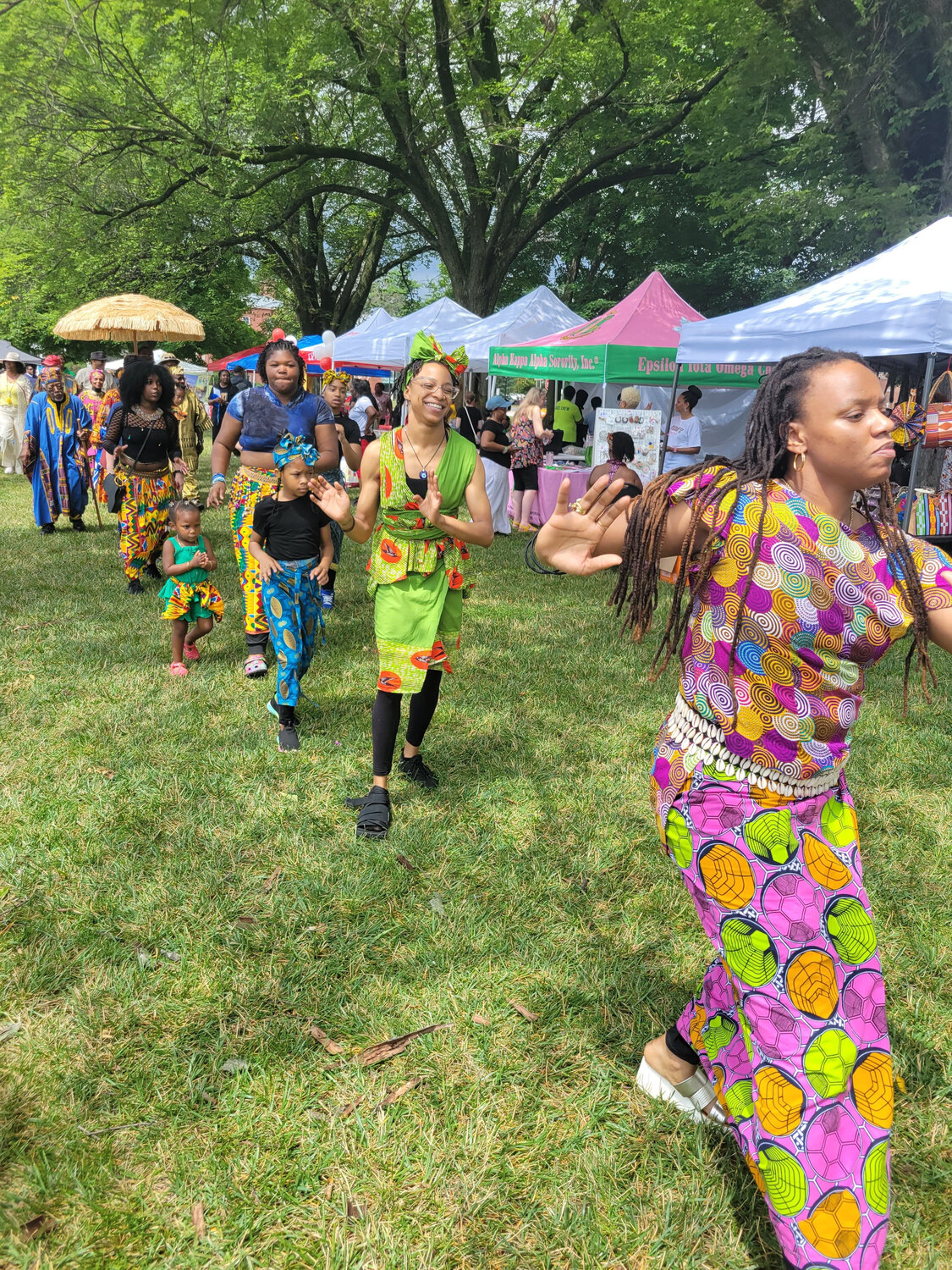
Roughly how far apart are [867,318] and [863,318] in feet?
0.13

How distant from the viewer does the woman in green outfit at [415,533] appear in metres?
3.82

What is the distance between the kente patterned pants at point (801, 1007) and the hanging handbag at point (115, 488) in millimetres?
6960

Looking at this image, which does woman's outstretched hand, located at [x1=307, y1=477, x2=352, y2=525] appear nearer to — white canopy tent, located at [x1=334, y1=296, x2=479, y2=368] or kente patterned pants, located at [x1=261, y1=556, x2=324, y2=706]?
kente patterned pants, located at [x1=261, y1=556, x2=324, y2=706]

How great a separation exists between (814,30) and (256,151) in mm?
11036

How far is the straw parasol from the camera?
11.5 m

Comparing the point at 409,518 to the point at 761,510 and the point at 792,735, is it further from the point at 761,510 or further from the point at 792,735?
the point at 792,735

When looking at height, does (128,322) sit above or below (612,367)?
above

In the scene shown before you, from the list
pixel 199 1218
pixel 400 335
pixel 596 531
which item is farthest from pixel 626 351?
pixel 199 1218

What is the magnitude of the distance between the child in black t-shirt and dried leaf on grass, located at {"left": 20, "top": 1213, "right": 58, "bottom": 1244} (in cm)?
293

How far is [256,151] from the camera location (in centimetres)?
1878

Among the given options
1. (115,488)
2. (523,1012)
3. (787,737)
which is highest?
(787,737)

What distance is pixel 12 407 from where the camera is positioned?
→ 56.2 feet

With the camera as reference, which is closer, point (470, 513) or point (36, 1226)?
point (36, 1226)

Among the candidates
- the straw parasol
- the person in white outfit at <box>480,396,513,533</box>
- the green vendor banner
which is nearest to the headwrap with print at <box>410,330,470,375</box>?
the green vendor banner
